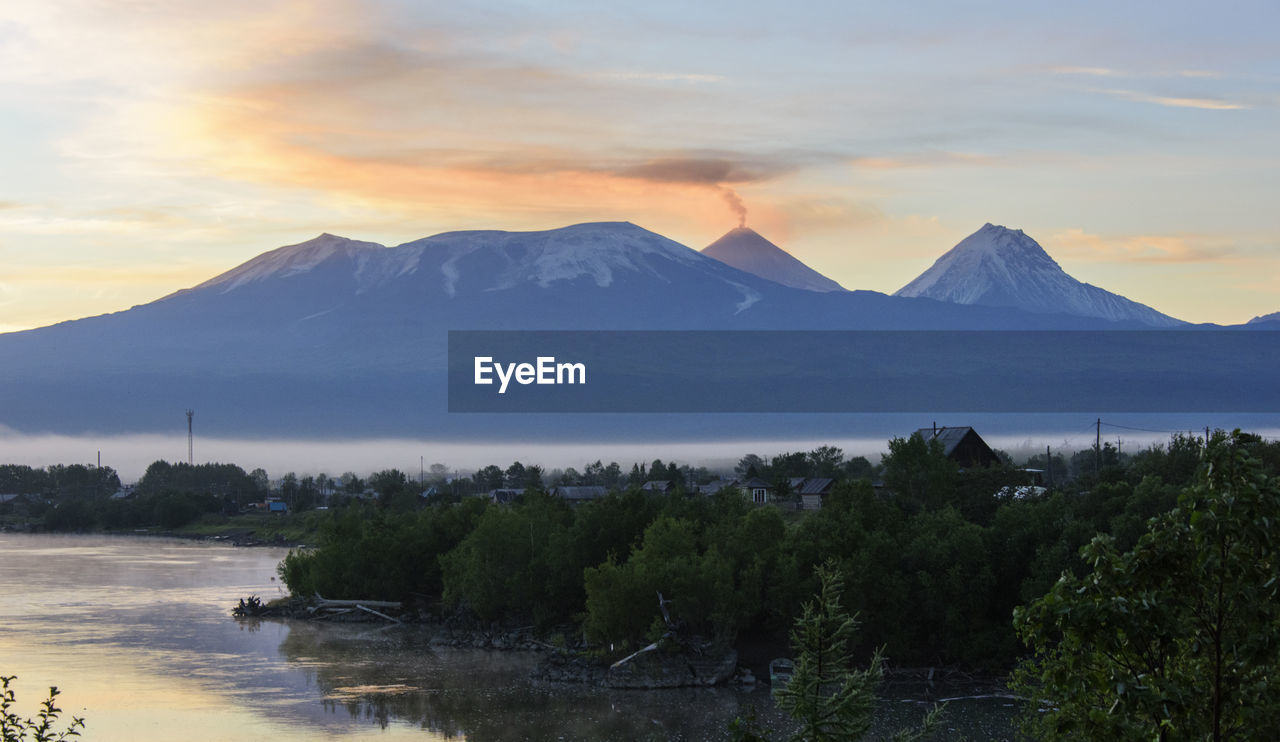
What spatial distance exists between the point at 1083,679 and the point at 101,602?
53.3 meters

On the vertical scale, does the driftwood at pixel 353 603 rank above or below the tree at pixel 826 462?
below

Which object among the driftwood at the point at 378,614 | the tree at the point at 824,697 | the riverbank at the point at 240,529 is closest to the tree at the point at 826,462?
the riverbank at the point at 240,529

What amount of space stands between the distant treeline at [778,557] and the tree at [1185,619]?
2485 cm

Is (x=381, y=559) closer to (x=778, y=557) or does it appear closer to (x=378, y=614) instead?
(x=378, y=614)

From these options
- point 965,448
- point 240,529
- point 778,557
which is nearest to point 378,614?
point 778,557

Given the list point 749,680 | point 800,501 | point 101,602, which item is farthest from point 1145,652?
point 800,501

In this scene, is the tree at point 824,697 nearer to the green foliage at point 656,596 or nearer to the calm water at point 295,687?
the calm water at point 295,687

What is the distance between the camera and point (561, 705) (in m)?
34.9

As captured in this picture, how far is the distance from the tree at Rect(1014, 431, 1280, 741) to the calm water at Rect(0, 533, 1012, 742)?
916 inches

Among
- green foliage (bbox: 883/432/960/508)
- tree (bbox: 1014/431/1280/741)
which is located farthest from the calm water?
tree (bbox: 1014/431/1280/741)

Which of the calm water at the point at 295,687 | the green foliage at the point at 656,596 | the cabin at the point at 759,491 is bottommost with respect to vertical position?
the calm water at the point at 295,687

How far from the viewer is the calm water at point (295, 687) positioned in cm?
3212

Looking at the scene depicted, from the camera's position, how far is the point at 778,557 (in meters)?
41.6

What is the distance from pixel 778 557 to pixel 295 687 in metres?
15.4
